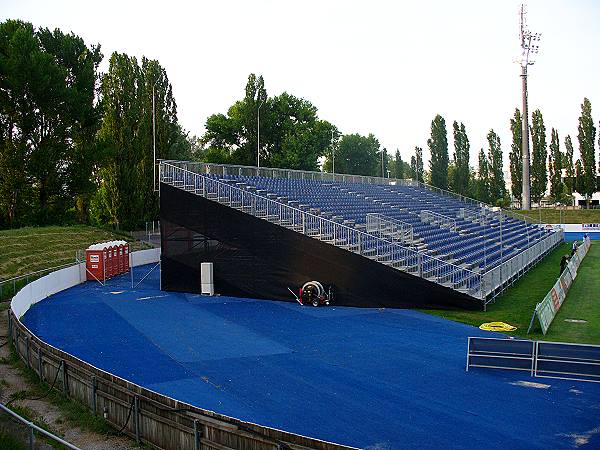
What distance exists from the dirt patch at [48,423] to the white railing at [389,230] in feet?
53.2

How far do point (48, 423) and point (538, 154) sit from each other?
75.3 metres

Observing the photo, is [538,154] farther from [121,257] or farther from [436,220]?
[121,257]

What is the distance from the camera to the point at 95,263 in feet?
103

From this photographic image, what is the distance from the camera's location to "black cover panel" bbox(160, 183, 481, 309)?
22516 millimetres

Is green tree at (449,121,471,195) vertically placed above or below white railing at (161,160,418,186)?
above

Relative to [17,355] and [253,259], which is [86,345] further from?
[253,259]

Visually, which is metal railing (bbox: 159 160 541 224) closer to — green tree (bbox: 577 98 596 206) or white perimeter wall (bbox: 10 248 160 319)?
white perimeter wall (bbox: 10 248 160 319)

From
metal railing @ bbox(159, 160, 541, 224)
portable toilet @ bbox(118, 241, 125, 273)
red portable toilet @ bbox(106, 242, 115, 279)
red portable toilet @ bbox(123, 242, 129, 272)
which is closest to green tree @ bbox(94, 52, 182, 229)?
metal railing @ bbox(159, 160, 541, 224)

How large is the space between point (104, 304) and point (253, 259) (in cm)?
656

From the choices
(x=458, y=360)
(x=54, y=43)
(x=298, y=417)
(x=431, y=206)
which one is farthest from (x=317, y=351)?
(x=54, y=43)

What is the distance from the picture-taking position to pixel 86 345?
1703cm

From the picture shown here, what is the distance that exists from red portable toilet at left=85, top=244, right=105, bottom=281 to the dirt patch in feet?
54.6

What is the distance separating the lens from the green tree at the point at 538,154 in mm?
75875

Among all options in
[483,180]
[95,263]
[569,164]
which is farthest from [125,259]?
[569,164]
